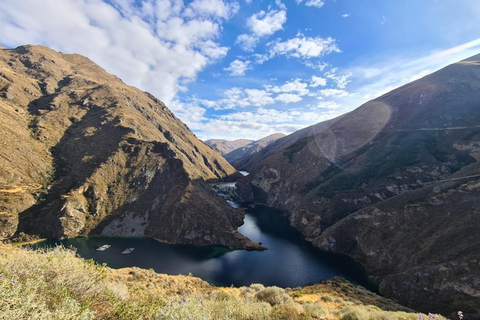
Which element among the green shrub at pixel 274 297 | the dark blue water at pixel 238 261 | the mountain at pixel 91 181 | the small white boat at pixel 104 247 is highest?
the mountain at pixel 91 181

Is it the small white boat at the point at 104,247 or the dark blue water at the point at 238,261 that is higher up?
the small white boat at the point at 104,247

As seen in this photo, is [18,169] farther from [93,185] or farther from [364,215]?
[364,215]

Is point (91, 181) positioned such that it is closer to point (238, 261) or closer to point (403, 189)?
point (238, 261)

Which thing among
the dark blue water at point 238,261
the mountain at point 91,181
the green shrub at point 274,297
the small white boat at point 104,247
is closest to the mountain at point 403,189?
the dark blue water at point 238,261

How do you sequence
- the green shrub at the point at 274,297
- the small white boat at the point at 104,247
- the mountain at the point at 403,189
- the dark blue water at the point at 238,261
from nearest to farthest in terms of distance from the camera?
the green shrub at the point at 274,297, the mountain at the point at 403,189, the dark blue water at the point at 238,261, the small white boat at the point at 104,247

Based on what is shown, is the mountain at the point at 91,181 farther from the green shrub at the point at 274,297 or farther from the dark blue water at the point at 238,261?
the green shrub at the point at 274,297

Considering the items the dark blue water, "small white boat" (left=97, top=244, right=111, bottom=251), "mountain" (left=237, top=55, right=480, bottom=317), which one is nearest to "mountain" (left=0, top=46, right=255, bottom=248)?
the dark blue water

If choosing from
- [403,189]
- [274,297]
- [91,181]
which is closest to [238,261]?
[274,297]

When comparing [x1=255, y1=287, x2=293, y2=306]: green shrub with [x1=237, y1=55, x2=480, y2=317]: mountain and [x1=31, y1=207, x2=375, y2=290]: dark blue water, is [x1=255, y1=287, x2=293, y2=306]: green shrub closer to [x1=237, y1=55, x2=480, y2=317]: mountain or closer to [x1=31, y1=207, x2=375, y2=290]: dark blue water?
[x1=31, y1=207, x2=375, y2=290]: dark blue water
